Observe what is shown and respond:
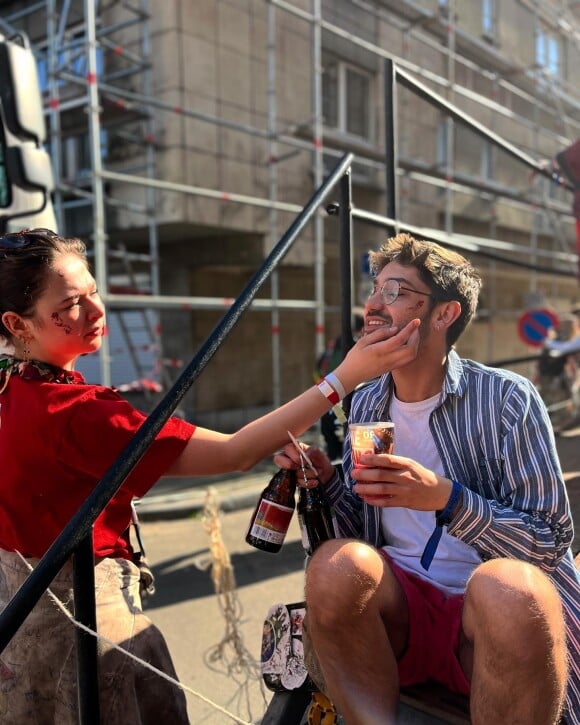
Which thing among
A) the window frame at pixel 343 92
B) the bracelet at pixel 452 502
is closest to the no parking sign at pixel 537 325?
the window frame at pixel 343 92

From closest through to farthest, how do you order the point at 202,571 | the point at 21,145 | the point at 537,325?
the point at 21,145 → the point at 202,571 → the point at 537,325

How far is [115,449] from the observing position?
1.57 meters

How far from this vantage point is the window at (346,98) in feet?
34.5

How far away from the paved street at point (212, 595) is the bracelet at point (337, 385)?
117 cm

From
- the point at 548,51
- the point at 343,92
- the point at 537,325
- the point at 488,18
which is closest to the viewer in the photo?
the point at 537,325

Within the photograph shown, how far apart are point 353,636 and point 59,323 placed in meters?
1.10

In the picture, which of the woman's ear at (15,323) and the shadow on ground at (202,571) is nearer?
the woman's ear at (15,323)

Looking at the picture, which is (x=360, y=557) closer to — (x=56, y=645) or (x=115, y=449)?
(x=115, y=449)

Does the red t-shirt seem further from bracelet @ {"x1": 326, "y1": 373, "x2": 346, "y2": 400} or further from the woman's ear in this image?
bracelet @ {"x1": 326, "y1": 373, "x2": 346, "y2": 400}

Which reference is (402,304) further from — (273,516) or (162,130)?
(162,130)

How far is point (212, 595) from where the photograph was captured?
Answer: 13.6 feet

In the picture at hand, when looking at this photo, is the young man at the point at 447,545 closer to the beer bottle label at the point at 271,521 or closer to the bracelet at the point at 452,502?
the bracelet at the point at 452,502

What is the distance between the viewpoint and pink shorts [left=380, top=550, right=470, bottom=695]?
172 centimetres

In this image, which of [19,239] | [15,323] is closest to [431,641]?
[15,323]
